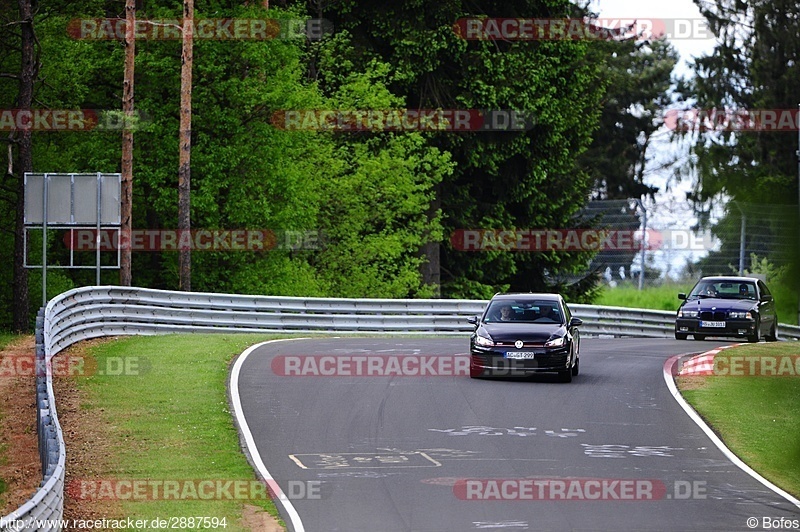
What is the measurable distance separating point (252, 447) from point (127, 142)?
812 inches

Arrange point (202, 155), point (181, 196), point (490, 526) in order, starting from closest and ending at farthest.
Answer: point (490, 526), point (181, 196), point (202, 155)

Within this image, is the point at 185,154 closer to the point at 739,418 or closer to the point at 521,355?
the point at 521,355

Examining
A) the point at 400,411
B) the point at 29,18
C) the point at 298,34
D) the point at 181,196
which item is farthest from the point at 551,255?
the point at 400,411

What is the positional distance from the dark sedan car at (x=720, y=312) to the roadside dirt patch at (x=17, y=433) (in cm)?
1652

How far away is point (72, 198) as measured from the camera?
89.4 ft

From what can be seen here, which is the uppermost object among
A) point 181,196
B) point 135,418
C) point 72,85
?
point 72,85

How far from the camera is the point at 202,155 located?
1587 inches

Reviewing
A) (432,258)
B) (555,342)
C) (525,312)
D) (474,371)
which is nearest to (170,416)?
(474,371)

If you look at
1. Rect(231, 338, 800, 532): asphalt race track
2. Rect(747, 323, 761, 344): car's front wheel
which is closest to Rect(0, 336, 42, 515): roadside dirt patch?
Rect(231, 338, 800, 532): asphalt race track

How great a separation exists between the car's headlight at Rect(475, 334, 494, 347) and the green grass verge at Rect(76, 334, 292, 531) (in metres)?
4.62

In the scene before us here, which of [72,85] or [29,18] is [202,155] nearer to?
[72,85]

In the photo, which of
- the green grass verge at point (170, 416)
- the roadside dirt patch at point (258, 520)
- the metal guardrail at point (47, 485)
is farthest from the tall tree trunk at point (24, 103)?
the roadside dirt patch at point (258, 520)

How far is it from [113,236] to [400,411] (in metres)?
23.9

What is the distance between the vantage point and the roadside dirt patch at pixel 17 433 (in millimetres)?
13867
